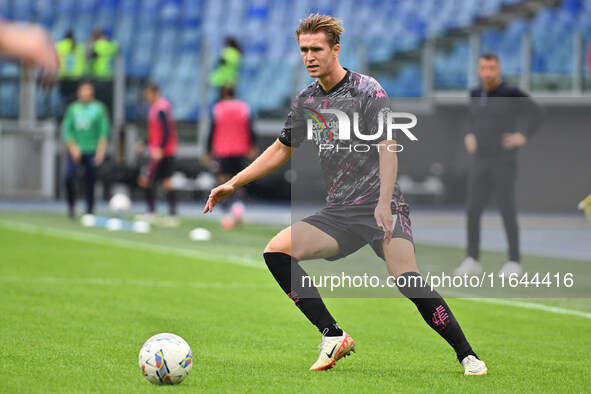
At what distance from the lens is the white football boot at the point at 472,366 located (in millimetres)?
5441

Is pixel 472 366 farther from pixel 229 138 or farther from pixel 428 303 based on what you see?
pixel 229 138

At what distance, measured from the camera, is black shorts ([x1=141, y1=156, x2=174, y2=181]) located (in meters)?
17.0

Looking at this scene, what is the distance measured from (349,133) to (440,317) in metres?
1.06

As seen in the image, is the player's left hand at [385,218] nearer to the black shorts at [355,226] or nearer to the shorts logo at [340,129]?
the black shorts at [355,226]

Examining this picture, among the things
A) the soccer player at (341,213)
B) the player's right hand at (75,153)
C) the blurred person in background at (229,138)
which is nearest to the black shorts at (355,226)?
the soccer player at (341,213)

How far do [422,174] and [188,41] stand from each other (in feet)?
25.7

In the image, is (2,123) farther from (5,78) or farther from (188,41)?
(188,41)

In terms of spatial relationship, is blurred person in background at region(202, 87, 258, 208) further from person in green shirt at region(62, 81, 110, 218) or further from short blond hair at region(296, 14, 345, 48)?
short blond hair at region(296, 14, 345, 48)

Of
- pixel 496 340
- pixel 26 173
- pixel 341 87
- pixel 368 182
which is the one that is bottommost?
pixel 26 173

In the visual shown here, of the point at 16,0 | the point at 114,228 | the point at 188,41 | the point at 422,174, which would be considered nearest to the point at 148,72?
the point at 188,41

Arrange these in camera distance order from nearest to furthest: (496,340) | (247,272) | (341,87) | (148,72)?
(341,87), (496,340), (247,272), (148,72)

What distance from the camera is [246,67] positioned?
2823 cm

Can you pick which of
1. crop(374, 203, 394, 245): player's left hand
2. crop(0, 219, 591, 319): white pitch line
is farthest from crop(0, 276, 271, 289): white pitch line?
crop(374, 203, 394, 245): player's left hand

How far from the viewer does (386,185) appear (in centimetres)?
533
